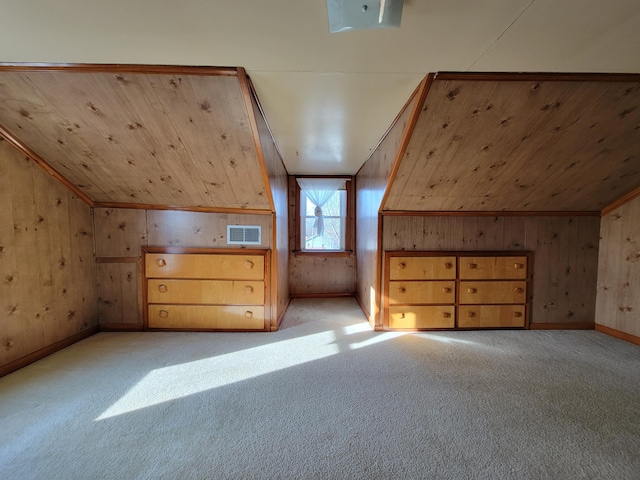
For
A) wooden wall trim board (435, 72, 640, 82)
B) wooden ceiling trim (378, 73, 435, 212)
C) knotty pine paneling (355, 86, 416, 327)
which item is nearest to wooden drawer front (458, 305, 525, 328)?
knotty pine paneling (355, 86, 416, 327)

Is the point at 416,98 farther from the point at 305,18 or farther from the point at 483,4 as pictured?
the point at 305,18

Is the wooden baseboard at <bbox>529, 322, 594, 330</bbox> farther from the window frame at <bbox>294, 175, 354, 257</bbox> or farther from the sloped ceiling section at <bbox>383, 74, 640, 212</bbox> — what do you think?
the window frame at <bbox>294, 175, 354, 257</bbox>

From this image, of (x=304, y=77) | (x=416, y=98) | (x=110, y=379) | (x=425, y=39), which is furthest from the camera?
(x=110, y=379)

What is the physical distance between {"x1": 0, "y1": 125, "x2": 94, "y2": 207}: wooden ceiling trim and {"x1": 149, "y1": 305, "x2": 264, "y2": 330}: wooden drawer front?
4.26 feet

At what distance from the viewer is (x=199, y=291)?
2.64m

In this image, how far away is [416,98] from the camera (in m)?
1.64

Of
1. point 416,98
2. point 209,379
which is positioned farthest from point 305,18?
point 209,379

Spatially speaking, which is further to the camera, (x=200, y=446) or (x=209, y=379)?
(x=209, y=379)

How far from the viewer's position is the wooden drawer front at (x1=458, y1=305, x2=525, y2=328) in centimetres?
272

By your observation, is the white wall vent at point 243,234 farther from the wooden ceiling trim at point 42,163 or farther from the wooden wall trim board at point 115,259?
the wooden ceiling trim at point 42,163

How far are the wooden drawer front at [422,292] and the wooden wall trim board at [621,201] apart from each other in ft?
6.05

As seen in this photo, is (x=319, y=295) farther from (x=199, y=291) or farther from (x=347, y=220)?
(x=199, y=291)

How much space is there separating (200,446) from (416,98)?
2.37 metres

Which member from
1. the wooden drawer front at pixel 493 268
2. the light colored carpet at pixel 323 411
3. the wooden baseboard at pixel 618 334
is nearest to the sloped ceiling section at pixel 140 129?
the light colored carpet at pixel 323 411
